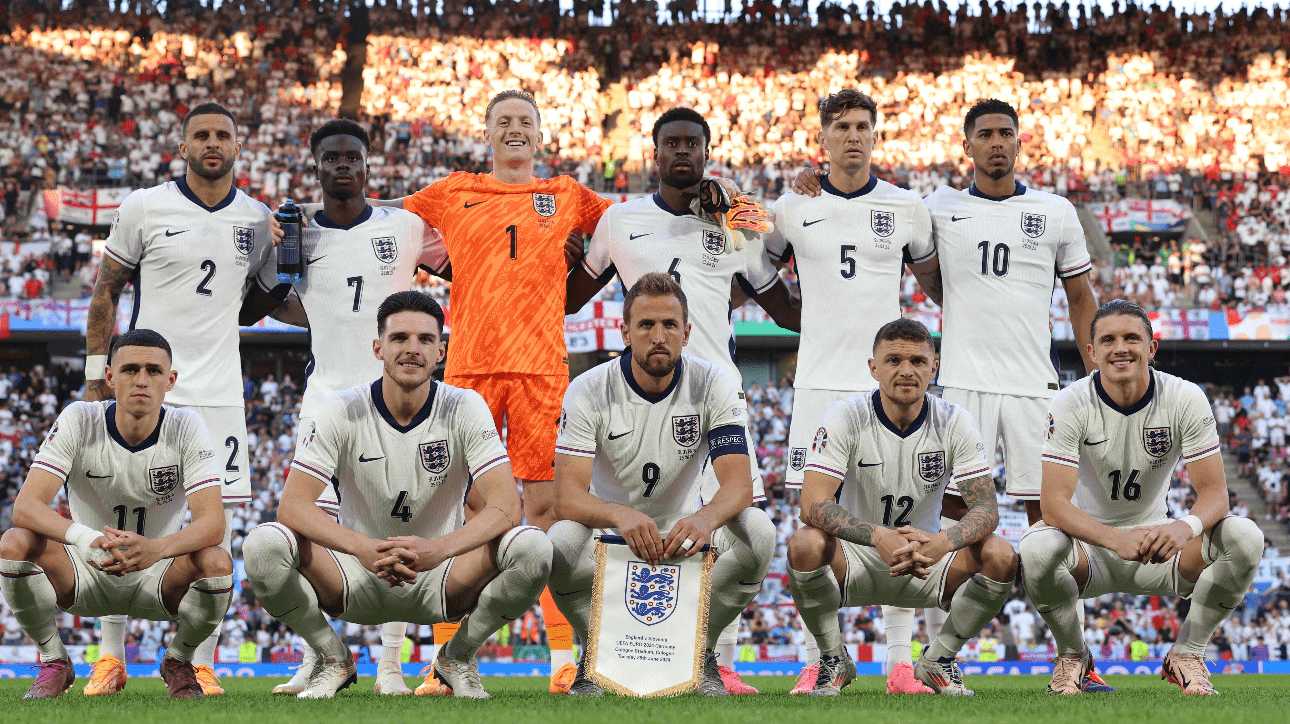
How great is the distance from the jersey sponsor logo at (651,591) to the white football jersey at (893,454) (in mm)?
892

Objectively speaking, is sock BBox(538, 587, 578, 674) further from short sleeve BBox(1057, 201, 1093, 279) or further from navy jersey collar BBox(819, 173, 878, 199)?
short sleeve BBox(1057, 201, 1093, 279)

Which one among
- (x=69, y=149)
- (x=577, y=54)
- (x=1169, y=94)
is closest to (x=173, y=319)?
(x=69, y=149)

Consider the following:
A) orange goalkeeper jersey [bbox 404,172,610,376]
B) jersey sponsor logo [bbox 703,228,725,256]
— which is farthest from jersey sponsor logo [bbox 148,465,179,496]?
jersey sponsor logo [bbox 703,228,725,256]

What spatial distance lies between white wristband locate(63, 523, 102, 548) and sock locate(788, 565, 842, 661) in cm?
297

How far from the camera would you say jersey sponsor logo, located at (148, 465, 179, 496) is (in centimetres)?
565

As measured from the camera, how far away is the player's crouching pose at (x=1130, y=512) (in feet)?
17.8

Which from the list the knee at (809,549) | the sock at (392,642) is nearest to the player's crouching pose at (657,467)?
the knee at (809,549)

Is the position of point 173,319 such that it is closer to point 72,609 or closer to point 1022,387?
point 72,609

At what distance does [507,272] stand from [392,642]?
1.95 metres

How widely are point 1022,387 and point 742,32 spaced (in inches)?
872

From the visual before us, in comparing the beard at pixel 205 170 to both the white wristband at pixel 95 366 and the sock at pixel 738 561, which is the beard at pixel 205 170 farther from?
the sock at pixel 738 561

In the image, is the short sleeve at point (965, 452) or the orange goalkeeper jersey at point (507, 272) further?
the orange goalkeeper jersey at point (507, 272)

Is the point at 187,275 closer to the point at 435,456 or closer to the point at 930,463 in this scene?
the point at 435,456

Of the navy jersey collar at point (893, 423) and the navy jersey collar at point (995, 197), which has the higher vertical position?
the navy jersey collar at point (995, 197)
